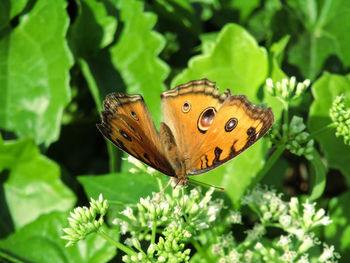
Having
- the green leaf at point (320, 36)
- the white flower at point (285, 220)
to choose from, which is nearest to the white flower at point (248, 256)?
the white flower at point (285, 220)

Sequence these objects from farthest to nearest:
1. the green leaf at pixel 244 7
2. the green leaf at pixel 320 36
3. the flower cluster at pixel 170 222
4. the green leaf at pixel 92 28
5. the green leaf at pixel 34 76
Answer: the green leaf at pixel 244 7 → the green leaf at pixel 320 36 → the green leaf at pixel 92 28 → the green leaf at pixel 34 76 → the flower cluster at pixel 170 222

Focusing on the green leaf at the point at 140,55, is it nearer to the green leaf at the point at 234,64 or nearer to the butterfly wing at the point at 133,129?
the green leaf at the point at 234,64

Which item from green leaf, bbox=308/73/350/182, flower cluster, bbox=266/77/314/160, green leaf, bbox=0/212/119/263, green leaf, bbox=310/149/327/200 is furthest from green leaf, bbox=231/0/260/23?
green leaf, bbox=0/212/119/263

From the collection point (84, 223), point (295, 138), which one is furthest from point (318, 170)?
point (84, 223)

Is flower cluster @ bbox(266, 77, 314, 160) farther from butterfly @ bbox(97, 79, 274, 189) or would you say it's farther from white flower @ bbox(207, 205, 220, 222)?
white flower @ bbox(207, 205, 220, 222)

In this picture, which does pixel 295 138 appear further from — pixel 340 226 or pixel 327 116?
pixel 340 226

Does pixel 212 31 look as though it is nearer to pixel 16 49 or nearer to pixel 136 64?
pixel 136 64
